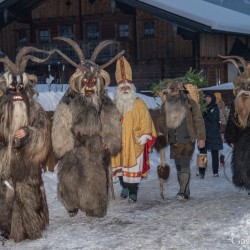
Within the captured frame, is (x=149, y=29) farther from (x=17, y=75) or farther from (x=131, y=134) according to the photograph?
(x=17, y=75)

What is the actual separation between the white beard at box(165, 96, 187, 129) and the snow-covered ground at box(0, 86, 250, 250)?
1.24 metres

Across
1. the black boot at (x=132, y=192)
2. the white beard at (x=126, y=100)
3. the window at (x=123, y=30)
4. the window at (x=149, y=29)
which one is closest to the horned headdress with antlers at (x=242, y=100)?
the white beard at (x=126, y=100)

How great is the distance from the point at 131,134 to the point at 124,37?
18284 mm

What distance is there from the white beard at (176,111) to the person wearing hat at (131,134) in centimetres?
38

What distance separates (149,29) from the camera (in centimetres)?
2612

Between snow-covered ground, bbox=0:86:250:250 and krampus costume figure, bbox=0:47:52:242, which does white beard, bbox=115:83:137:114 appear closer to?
snow-covered ground, bbox=0:86:250:250

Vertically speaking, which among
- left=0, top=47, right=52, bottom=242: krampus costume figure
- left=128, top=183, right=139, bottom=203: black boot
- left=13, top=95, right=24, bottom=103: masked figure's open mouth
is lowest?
left=128, top=183, right=139, bottom=203: black boot

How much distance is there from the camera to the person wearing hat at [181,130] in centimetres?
896

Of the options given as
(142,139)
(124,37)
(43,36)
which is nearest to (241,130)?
(142,139)

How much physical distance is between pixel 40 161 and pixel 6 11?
20.2 meters

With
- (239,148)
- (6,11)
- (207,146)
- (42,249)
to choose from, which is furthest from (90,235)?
(6,11)

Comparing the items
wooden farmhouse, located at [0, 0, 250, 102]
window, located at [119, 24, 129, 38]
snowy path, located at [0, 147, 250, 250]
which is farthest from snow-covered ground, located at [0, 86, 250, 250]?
window, located at [119, 24, 129, 38]

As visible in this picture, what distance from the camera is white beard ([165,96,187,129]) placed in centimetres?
901

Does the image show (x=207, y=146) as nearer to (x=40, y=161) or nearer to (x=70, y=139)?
(x=70, y=139)
